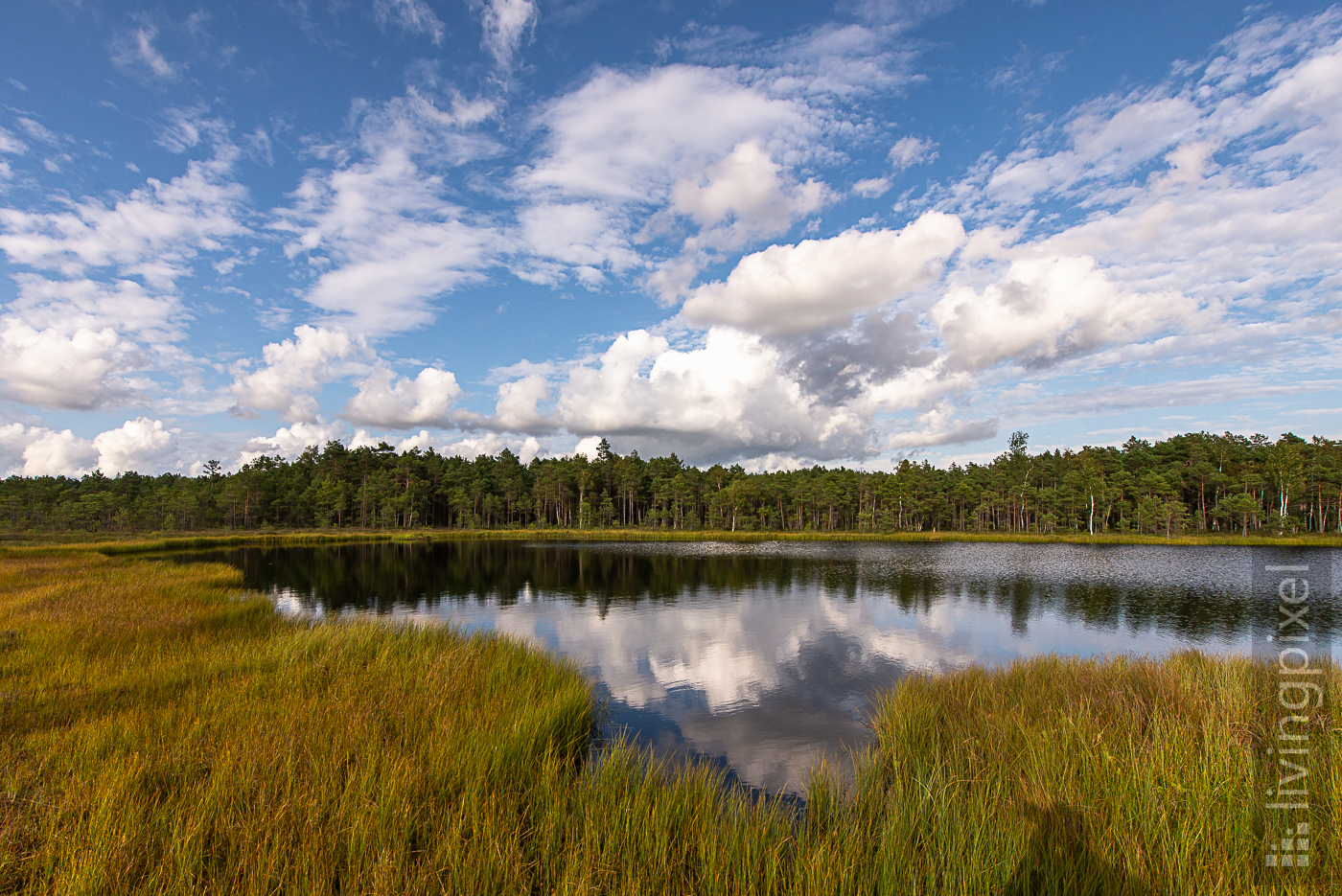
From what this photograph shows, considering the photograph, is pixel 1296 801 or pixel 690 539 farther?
pixel 690 539

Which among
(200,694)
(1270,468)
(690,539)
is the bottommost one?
(690,539)

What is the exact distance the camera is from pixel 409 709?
9172 millimetres

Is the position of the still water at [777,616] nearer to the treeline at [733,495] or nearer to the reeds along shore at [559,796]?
the reeds along shore at [559,796]

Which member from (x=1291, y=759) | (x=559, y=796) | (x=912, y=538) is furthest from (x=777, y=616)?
(x=912, y=538)

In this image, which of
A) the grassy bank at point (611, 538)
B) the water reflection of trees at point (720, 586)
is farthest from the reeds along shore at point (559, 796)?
the grassy bank at point (611, 538)

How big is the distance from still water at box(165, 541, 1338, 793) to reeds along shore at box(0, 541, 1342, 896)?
68.8 inches

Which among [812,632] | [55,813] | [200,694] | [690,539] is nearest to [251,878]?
[55,813]

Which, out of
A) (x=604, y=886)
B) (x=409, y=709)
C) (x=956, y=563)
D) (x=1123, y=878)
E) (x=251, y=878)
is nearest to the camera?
(x=251, y=878)

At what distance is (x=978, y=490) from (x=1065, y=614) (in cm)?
10638

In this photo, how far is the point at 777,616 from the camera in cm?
2567

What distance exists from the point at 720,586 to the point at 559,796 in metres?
30.3

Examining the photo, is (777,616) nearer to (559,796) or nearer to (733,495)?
(559,796)

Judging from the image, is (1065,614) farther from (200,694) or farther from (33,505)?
(33,505)

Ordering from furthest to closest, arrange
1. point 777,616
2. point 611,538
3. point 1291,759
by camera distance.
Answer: point 611,538 < point 777,616 < point 1291,759
